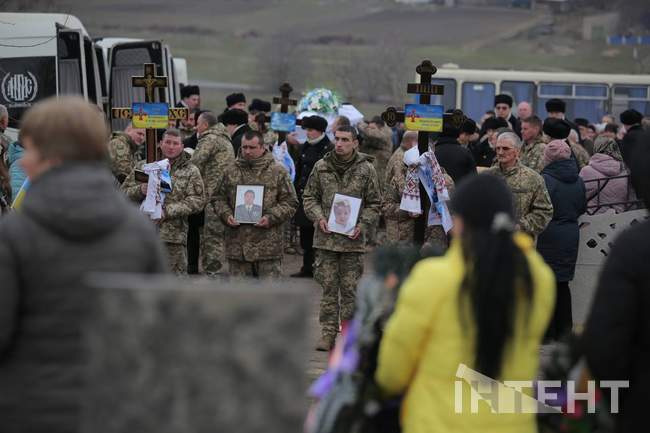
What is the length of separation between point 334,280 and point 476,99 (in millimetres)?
16965

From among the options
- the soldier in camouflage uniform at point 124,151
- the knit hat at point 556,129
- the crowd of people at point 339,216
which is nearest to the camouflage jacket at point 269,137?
the crowd of people at point 339,216

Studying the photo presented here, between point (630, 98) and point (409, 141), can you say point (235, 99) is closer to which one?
point (409, 141)

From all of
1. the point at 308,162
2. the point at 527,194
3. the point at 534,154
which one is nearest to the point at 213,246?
the point at 308,162

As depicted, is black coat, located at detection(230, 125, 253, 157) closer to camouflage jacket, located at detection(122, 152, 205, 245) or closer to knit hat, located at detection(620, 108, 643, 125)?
camouflage jacket, located at detection(122, 152, 205, 245)

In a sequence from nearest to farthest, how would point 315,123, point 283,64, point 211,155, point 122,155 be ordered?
point 122,155 < point 211,155 < point 315,123 < point 283,64

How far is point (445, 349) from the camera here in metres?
4.29

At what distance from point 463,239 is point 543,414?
1.07 m

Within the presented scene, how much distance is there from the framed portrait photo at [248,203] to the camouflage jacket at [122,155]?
2.50 metres

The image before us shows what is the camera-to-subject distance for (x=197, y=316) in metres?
3.35

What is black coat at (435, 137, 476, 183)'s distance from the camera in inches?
461

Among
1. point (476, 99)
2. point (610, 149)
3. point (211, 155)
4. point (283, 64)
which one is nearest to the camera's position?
Answer: point (610, 149)

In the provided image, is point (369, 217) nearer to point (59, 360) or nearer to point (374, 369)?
point (374, 369)

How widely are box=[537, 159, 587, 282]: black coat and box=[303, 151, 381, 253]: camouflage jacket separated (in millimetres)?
1458

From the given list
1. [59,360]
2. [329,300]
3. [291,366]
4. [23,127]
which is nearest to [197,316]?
[291,366]
